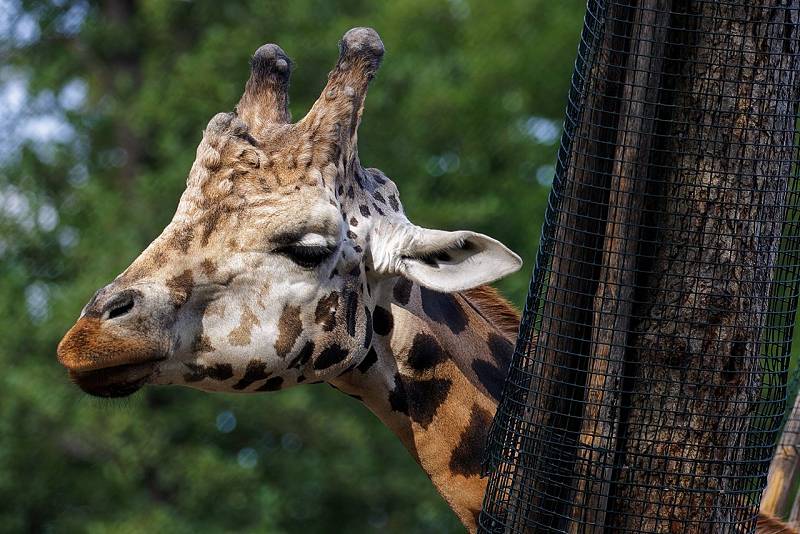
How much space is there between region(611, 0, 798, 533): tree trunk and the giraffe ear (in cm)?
61

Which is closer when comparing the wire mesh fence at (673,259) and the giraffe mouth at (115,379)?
the wire mesh fence at (673,259)

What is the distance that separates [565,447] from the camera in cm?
413

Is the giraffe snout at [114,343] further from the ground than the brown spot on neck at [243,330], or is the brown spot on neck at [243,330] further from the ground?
the brown spot on neck at [243,330]

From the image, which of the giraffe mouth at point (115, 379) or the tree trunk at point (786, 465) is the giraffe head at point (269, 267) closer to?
the giraffe mouth at point (115, 379)

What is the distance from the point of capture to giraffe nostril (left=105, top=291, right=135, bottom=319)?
4.00 m

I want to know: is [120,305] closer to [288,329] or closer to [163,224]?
[288,329]

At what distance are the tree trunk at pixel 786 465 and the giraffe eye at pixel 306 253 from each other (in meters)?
2.59

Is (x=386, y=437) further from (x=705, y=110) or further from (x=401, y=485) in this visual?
(x=705, y=110)

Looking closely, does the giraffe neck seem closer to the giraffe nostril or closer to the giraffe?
the giraffe

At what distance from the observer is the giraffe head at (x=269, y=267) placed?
13.3 feet

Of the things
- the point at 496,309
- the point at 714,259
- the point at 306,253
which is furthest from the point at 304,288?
the point at 714,259

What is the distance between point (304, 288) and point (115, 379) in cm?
69

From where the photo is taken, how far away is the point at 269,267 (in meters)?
4.25

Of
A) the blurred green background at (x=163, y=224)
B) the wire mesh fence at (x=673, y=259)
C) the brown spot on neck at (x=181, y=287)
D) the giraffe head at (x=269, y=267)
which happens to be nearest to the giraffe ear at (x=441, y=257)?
the giraffe head at (x=269, y=267)
